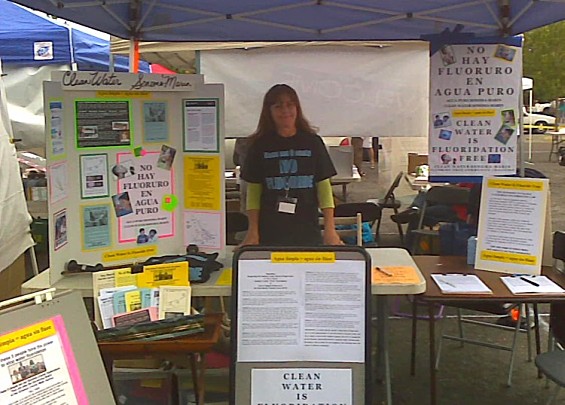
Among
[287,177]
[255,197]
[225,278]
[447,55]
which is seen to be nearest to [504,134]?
[447,55]

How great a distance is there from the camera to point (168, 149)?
282cm

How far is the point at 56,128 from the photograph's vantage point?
8.34ft

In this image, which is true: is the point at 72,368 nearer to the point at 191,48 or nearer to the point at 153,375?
the point at 153,375

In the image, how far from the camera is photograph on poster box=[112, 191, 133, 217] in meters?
2.74

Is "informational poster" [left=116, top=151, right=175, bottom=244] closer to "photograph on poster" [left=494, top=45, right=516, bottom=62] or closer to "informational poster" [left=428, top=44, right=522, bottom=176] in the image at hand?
"informational poster" [left=428, top=44, right=522, bottom=176]

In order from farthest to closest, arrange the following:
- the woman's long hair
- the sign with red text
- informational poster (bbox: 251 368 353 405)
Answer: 1. the woman's long hair
2. the sign with red text
3. informational poster (bbox: 251 368 353 405)

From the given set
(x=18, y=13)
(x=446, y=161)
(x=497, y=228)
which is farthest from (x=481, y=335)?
(x=18, y=13)

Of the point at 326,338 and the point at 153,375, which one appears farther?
the point at 153,375

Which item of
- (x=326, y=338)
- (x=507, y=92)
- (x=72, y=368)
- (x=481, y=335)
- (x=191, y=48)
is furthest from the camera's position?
(x=191, y=48)

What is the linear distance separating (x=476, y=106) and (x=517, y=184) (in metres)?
0.92

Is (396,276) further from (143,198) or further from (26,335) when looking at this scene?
(26,335)

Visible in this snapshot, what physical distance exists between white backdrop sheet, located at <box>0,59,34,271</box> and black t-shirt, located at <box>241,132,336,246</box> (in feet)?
4.97

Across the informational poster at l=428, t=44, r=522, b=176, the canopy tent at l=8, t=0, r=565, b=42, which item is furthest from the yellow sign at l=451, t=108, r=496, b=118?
the canopy tent at l=8, t=0, r=565, b=42

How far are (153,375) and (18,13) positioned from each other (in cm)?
375
